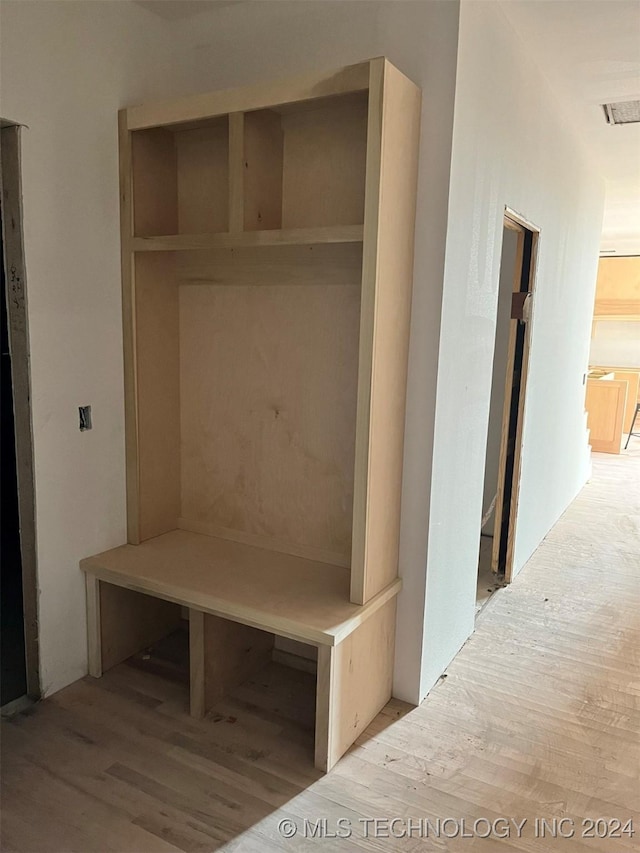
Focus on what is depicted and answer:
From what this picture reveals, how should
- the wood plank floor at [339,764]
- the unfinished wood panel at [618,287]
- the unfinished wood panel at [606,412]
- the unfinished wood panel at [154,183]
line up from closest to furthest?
1. the wood plank floor at [339,764]
2. the unfinished wood panel at [154,183]
3. the unfinished wood panel at [606,412]
4. the unfinished wood panel at [618,287]

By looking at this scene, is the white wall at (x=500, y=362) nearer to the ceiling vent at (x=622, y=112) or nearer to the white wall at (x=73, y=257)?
the ceiling vent at (x=622, y=112)

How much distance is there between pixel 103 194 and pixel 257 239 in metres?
0.68

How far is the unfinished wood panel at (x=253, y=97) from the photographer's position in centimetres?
201

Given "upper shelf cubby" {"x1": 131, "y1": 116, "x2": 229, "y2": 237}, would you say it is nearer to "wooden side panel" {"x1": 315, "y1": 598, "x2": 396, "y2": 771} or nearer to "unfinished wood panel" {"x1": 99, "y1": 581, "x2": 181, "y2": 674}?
"unfinished wood panel" {"x1": 99, "y1": 581, "x2": 181, "y2": 674}

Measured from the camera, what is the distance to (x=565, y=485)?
5051 mm

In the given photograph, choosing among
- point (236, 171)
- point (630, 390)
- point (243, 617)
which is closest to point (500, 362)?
point (236, 171)

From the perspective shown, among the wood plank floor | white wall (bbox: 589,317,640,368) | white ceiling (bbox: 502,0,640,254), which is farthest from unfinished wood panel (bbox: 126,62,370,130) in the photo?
white wall (bbox: 589,317,640,368)

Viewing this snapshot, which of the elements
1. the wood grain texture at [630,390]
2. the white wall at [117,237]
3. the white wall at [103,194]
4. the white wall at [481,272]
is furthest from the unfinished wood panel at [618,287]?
the white wall at [103,194]

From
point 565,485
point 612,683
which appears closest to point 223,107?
point 612,683

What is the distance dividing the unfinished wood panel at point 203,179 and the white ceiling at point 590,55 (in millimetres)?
1220

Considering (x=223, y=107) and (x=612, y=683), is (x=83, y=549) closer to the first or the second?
(x=223, y=107)

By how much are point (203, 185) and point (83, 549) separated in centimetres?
156

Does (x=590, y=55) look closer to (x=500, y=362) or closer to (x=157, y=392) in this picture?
(x=500, y=362)

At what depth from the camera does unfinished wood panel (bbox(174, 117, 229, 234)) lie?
256 cm
